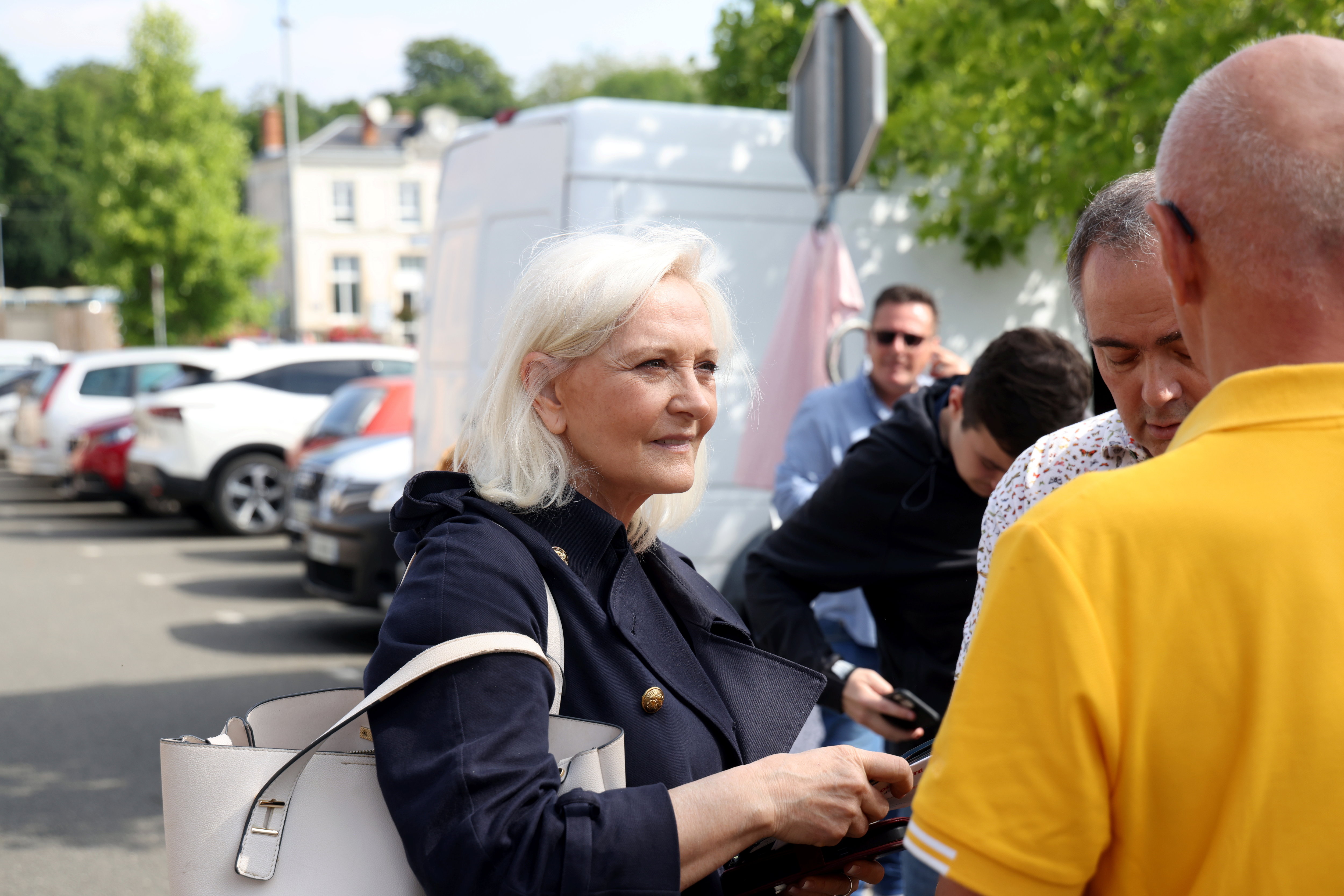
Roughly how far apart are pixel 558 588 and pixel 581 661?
110 mm

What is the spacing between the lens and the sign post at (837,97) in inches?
199

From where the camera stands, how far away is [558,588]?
5.94ft

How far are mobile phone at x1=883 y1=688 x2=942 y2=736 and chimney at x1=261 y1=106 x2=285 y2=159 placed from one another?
62.8m

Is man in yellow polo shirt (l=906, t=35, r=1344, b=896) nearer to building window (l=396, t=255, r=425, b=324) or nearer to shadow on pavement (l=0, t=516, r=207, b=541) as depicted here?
shadow on pavement (l=0, t=516, r=207, b=541)

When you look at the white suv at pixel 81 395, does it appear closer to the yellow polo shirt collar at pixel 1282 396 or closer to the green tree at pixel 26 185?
the yellow polo shirt collar at pixel 1282 396

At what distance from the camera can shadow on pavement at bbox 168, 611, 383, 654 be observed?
824 cm

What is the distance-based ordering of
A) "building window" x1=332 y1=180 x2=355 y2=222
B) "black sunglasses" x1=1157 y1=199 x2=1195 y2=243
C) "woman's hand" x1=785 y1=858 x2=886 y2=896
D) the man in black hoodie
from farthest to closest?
1. "building window" x1=332 y1=180 x2=355 y2=222
2. the man in black hoodie
3. "woman's hand" x1=785 y1=858 x2=886 y2=896
4. "black sunglasses" x1=1157 y1=199 x2=1195 y2=243

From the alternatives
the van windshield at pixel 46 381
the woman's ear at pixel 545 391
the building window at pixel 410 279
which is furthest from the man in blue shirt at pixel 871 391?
the building window at pixel 410 279

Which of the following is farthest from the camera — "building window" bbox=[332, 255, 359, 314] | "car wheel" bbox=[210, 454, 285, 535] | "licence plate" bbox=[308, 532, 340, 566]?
"building window" bbox=[332, 255, 359, 314]

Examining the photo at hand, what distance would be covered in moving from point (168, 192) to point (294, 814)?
32.5 metres

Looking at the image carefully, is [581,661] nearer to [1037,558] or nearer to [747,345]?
[1037,558]

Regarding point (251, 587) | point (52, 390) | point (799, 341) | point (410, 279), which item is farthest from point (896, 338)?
point (410, 279)

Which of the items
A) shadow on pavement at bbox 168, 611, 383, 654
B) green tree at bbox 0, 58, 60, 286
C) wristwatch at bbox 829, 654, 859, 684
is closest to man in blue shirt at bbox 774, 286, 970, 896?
wristwatch at bbox 829, 654, 859, 684

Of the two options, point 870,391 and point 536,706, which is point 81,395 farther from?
point 536,706
